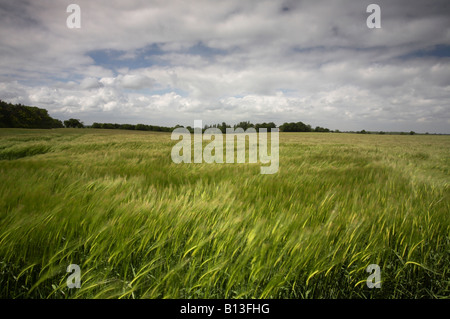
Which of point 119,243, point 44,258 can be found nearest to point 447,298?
point 119,243

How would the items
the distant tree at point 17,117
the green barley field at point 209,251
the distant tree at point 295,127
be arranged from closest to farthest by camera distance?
the green barley field at point 209,251 < the distant tree at point 17,117 < the distant tree at point 295,127

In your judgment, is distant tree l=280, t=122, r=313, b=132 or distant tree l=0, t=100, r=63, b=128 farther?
distant tree l=280, t=122, r=313, b=132

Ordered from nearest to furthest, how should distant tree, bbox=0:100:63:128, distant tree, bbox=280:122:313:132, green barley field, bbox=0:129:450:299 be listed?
green barley field, bbox=0:129:450:299, distant tree, bbox=0:100:63:128, distant tree, bbox=280:122:313:132

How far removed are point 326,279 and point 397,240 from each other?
650mm

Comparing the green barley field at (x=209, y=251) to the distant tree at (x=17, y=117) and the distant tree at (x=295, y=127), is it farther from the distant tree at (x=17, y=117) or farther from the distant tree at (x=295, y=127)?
the distant tree at (x=295, y=127)

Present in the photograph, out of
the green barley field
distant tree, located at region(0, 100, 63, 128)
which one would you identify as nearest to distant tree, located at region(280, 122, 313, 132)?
distant tree, located at region(0, 100, 63, 128)

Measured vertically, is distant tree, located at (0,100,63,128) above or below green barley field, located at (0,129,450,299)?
above

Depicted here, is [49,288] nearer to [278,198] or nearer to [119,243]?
[119,243]

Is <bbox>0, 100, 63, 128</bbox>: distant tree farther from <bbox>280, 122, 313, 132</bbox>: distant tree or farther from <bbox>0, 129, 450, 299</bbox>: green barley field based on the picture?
<bbox>280, 122, 313, 132</bbox>: distant tree

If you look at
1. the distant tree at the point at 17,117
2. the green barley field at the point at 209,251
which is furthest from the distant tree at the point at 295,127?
the green barley field at the point at 209,251

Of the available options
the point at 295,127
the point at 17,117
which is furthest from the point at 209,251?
the point at 295,127

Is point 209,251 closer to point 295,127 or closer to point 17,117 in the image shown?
point 17,117

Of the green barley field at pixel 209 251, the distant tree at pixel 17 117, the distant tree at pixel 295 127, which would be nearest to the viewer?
the green barley field at pixel 209 251

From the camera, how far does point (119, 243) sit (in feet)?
3.61
